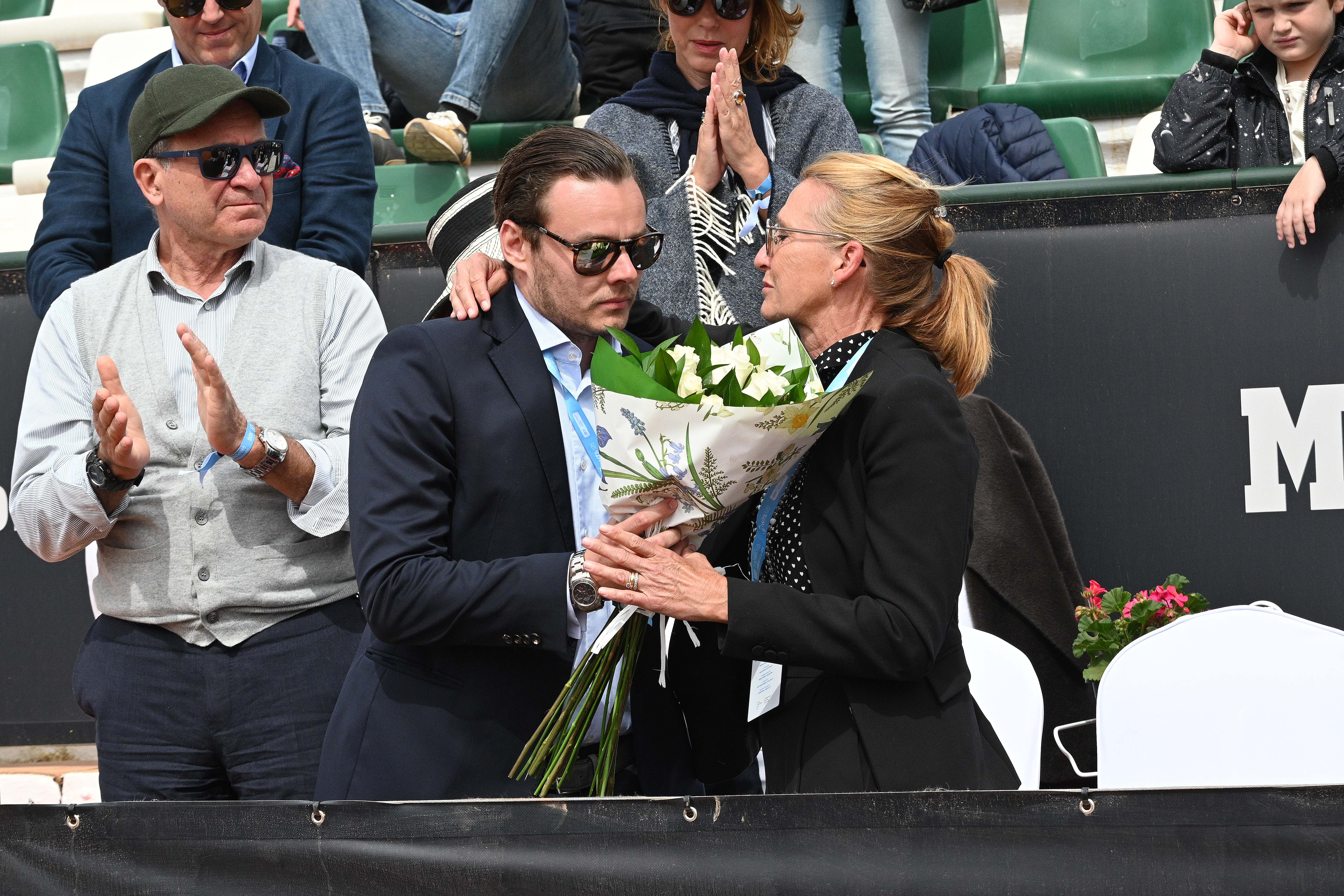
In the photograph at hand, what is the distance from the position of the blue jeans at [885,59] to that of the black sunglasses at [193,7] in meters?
2.37

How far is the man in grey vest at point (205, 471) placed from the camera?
267 cm

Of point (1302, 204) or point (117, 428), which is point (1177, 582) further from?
point (117, 428)

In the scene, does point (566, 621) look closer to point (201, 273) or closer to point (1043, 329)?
point (201, 273)

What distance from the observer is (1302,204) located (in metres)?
3.57

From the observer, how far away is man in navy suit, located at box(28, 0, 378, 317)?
3.40 m

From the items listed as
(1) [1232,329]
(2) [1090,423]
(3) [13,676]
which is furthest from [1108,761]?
(3) [13,676]

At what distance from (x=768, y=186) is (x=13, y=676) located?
Result: 8.68 ft

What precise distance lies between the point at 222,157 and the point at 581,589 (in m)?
1.34

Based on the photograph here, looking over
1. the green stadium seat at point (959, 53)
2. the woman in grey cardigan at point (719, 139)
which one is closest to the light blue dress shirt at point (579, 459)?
the woman in grey cardigan at point (719, 139)

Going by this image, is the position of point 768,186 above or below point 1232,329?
above

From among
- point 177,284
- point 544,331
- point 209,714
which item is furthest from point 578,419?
point 177,284

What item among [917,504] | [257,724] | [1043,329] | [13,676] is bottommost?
[13,676]

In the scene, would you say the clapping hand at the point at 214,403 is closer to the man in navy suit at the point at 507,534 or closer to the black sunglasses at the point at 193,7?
the man in navy suit at the point at 507,534

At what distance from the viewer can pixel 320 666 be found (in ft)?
9.00
